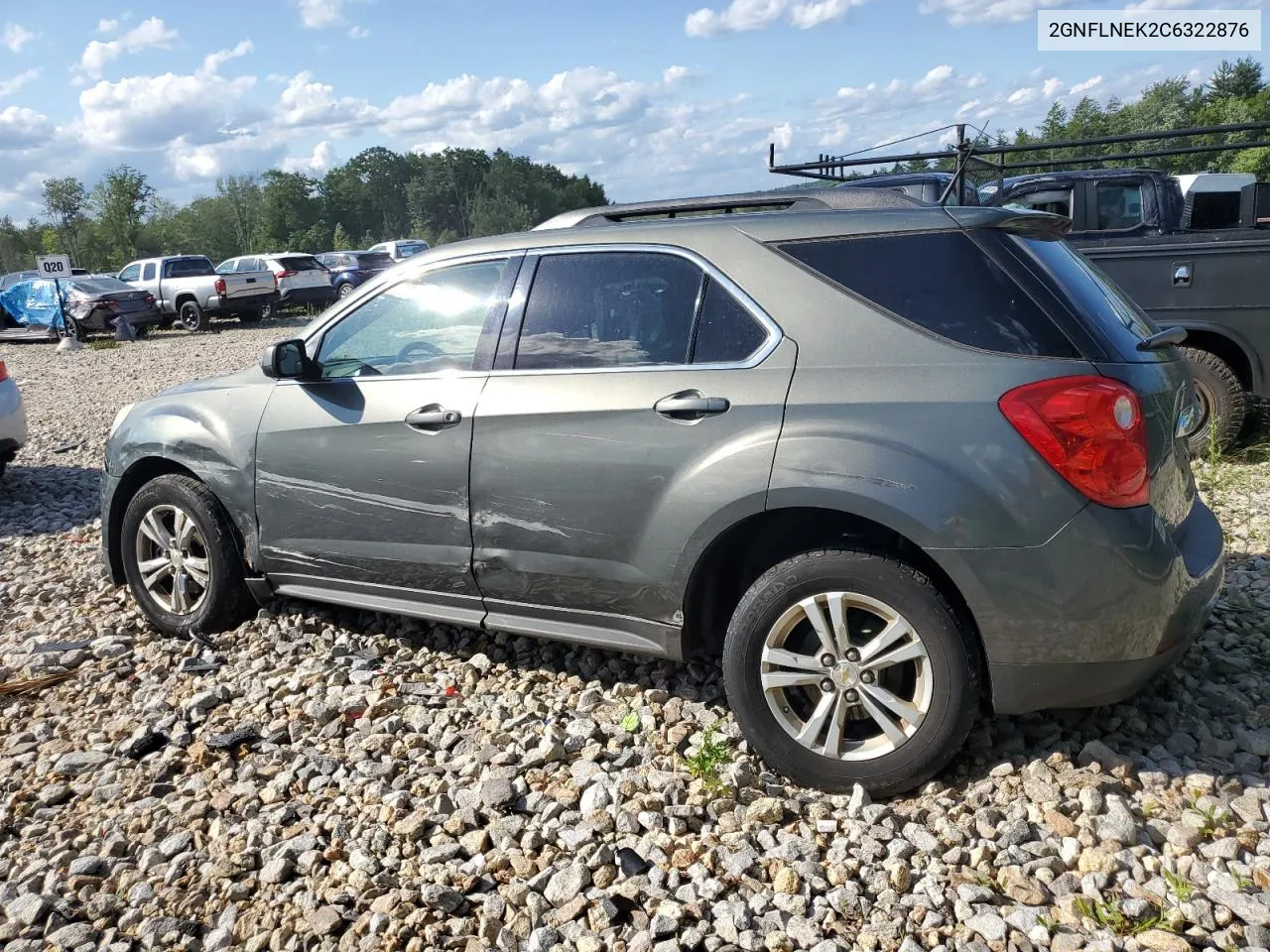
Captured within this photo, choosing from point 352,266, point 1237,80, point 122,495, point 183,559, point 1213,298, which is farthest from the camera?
point 1237,80

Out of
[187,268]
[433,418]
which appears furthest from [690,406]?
[187,268]

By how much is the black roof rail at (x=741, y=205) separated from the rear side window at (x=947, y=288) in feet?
0.84

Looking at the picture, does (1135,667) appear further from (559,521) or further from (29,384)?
(29,384)

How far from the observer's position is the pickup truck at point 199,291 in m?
24.7

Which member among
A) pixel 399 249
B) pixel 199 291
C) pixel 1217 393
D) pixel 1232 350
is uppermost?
pixel 399 249

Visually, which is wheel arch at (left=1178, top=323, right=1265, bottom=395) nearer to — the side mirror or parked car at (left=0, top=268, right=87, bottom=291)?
the side mirror

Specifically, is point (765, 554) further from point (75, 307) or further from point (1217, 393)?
point (75, 307)

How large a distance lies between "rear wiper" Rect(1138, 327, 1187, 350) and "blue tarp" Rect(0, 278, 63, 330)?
25.5m

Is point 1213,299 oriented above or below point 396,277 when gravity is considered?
below

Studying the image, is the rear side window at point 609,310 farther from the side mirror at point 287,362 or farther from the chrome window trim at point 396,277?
the side mirror at point 287,362

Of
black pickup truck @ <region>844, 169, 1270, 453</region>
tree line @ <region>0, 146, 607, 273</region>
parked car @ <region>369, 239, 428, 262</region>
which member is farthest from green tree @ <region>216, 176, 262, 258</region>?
black pickup truck @ <region>844, 169, 1270, 453</region>

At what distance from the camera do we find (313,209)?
96312 millimetres

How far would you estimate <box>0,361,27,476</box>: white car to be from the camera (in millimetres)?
8156

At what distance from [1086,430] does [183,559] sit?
155 inches
